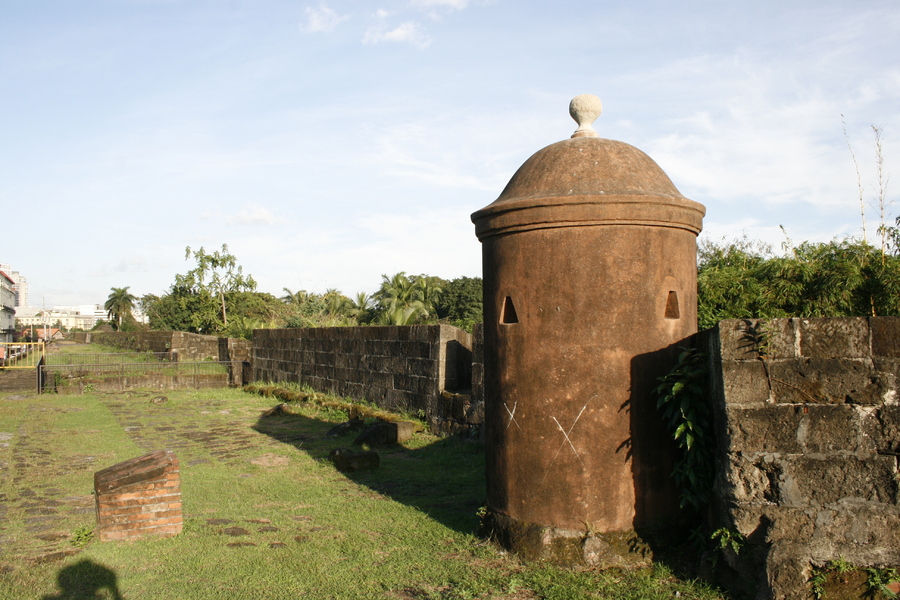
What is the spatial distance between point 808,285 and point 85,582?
22.4ft

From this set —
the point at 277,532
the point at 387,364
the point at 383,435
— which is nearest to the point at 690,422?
the point at 277,532

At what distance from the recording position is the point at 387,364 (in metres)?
11.1

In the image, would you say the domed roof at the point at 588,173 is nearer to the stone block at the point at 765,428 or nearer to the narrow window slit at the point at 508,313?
the narrow window slit at the point at 508,313

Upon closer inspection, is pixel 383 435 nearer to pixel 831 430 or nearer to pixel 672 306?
pixel 672 306

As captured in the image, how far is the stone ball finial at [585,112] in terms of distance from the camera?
16.2ft

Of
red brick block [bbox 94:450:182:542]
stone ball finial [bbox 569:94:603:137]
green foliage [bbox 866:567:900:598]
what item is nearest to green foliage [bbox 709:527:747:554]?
green foliage [bbox 866:567:900:598]

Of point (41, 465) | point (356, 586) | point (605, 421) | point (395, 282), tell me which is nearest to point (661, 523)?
point (605, 421)

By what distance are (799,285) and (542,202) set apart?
13.2 ft

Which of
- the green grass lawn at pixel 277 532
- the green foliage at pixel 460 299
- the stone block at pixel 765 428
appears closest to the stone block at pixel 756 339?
the stone block at pixel 765 428

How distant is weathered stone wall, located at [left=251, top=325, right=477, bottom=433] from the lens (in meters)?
9.55

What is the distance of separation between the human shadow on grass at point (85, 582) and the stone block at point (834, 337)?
416cm

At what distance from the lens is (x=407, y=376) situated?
10.4 metres

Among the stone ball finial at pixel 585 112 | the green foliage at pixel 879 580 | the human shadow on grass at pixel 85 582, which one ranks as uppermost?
the stone ball finial at pixel 585 112

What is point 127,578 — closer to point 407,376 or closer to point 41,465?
point 41,465
